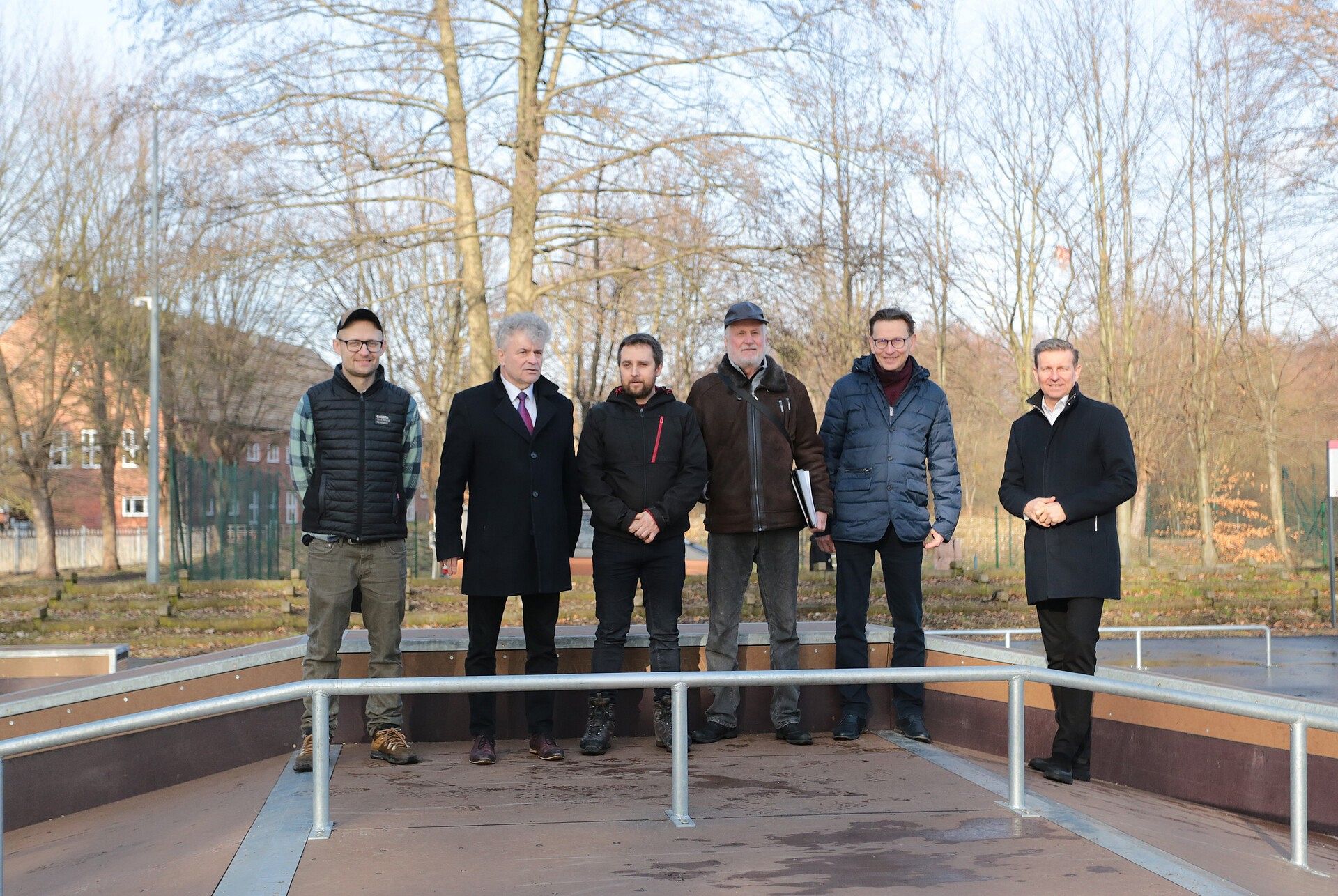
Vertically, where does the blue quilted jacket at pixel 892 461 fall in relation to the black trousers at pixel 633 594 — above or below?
above

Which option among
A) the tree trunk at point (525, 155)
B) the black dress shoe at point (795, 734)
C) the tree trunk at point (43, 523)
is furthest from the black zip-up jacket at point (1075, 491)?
the tree trunk at point (43, 523)

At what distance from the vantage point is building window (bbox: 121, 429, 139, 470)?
3422cm

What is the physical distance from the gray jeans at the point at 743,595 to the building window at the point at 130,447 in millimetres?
31246

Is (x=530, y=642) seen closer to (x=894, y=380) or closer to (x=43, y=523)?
(x=894, y=380)

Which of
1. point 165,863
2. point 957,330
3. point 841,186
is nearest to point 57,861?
point 165,863

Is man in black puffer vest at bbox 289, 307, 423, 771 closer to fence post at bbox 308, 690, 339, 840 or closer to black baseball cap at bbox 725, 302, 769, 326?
fence post at bbox 308, 690, 339, 840

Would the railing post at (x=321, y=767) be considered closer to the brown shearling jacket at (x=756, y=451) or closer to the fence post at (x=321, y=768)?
the fence post at (x=321, y=768)

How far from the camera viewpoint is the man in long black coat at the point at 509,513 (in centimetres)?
575

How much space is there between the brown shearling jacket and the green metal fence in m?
20.0

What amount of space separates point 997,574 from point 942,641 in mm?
14904

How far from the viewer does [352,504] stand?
18.3 feet

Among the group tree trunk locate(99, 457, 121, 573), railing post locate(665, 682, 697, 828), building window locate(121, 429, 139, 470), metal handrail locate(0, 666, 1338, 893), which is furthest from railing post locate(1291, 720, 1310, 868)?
tree trunk locate(99, 457, 121, 573)

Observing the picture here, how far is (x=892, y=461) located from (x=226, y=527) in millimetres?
22750

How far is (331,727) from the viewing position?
18.7ft
